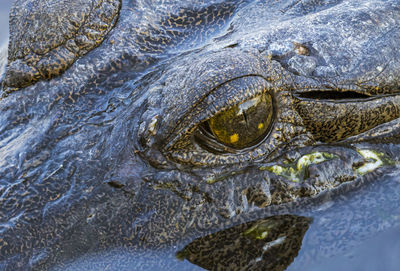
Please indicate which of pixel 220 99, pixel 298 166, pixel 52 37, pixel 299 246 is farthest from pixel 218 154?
pixel 52 37

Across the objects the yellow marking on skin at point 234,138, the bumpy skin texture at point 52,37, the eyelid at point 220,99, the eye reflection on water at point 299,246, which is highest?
the bumpy skin texture at point 52,37

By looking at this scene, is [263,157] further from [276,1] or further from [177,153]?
[276,1]

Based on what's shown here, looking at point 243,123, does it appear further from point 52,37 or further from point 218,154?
point 52,37

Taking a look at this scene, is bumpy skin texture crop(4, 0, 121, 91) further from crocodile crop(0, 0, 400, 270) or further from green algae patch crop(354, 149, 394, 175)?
green algae patch crop(354, 149, 394, 175)

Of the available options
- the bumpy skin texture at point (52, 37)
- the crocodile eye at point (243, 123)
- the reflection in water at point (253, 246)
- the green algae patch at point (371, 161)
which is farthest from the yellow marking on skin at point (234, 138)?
the bumpy skin texture at point (52, 37)

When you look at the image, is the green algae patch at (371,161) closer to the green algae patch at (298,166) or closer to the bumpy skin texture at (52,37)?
the green algae patch at (298,166)

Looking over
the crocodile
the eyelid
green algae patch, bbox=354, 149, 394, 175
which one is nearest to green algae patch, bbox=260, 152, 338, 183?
the crocodile

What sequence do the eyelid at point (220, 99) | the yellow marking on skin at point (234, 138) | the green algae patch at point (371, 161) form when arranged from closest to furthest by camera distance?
the eyelid at point (220, 99), the yellow marking on skin at point (234, 138), the green algae patch at point (371, 161)
